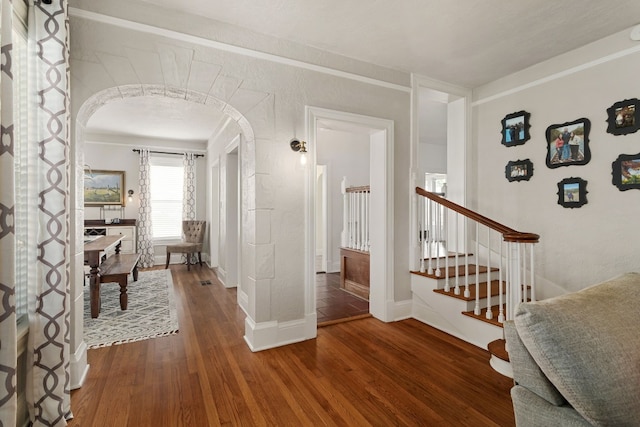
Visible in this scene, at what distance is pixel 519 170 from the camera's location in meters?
3.46

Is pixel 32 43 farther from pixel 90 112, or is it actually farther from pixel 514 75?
pixel 514 75

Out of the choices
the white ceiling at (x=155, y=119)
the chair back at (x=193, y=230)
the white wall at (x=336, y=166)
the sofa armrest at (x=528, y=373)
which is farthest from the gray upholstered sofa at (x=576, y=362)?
the chair back at (x=193, y=230)

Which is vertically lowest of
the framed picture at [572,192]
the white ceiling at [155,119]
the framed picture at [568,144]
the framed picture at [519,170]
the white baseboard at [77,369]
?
the white baseboard at [77,369]

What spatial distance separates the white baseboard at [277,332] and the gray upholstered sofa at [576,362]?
6.57 ft

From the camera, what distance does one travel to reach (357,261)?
4598 millimetres

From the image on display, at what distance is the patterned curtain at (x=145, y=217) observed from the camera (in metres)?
6.45

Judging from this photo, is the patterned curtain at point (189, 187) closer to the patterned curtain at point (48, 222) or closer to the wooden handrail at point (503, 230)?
the patterned curtain at point (48, 222)

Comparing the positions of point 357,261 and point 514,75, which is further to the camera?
point 357,261

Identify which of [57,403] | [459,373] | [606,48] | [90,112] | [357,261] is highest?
[606,48]

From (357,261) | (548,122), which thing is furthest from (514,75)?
(357,261)

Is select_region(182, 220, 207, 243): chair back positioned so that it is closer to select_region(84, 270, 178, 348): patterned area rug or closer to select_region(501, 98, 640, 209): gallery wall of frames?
select_region(84, 270, 178, 348): patterned area rug

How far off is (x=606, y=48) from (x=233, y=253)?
509 cm

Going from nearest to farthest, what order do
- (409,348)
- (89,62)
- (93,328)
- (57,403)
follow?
(57,403), (89,62), (409,348), (93,328)

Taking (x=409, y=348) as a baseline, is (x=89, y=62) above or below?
above
